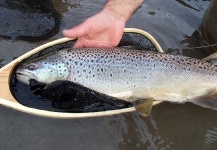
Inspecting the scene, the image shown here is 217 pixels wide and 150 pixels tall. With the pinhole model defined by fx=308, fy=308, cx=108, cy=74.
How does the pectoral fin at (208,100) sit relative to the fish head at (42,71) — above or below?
below

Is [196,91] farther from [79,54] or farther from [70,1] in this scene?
[70,1]

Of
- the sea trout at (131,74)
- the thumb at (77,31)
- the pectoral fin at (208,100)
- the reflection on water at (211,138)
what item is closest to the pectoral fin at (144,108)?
the sea trout at (131,74)

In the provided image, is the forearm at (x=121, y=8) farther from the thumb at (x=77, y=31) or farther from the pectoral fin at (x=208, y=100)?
the pectoral fin at (x=208, y=100)

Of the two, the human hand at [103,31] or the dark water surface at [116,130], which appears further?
the human hand at [103,31]

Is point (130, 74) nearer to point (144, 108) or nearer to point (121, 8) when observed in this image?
point (144, 108)

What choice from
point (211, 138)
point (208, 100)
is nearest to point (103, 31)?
point (208, 100)

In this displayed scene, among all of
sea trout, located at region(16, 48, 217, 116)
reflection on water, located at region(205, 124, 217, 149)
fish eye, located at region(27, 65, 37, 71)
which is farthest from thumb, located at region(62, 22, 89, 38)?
reflection on water, located at region(205, 124, 217, 149)
